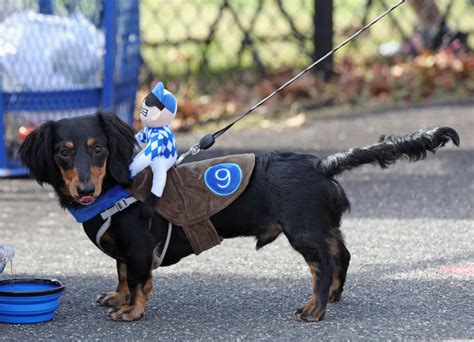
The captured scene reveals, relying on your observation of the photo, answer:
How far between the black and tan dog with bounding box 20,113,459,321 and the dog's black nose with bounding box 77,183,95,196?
2.9 inches

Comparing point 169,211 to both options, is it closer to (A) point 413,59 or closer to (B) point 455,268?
(B) point 455,268

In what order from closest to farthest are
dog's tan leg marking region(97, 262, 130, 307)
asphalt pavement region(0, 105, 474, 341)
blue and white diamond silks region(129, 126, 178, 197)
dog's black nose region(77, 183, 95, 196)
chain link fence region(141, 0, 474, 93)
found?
1. dog's black nose region(77, 183, 95, 196)
2. asphalt pavement region(0, 105, 474, 341)
3. blue and white diamond silks region(129, 126, 178, 197)
4. dog's tan leg marking region(97, 262, 130, 307)
5. chain link fence region(141, 0, 474, 93)

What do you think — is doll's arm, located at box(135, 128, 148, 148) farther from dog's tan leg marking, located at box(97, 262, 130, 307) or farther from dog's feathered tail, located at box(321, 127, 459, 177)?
dog's feathered tail, located at box(321, 127, 459, 177)

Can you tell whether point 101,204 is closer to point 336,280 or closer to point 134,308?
point 134,308

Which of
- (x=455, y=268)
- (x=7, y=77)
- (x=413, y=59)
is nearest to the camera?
(x=455, y=268)

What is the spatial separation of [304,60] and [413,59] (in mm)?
1178

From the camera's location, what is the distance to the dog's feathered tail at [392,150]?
4.44m

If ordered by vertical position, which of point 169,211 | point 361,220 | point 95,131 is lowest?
point 361,220

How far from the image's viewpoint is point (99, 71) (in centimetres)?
784

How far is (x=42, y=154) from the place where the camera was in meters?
4.43

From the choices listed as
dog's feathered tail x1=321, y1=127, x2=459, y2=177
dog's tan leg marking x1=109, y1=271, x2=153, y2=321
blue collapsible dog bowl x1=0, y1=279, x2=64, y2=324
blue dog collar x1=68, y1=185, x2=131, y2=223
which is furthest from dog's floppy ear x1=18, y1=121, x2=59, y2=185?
dog's feathered tail x1=321, y1=127, x2=459, y2=177

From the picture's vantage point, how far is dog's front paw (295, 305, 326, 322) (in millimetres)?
4426

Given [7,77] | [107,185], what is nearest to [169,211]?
[107,185]

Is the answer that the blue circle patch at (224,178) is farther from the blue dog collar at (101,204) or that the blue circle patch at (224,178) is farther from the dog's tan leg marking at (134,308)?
the dog's tan leg marking at (134,308)
